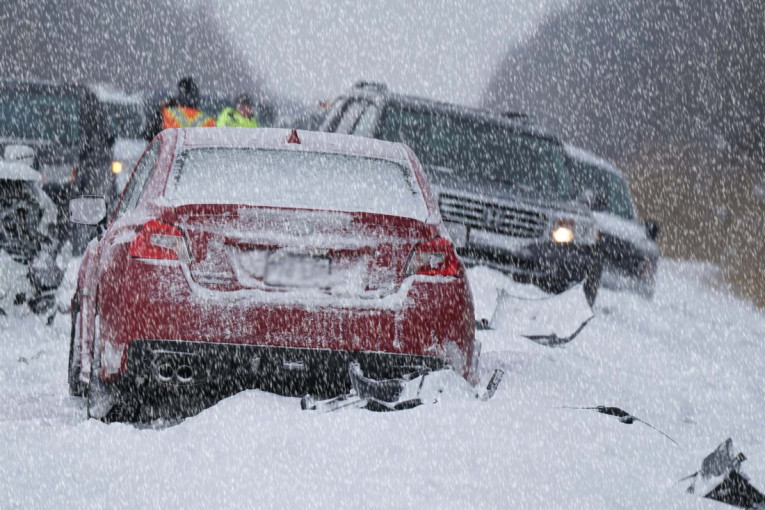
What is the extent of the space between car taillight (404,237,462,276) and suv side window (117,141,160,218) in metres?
1.42

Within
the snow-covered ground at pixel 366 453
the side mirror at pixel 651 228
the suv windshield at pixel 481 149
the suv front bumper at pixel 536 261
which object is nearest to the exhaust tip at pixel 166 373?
the snow-covered ground at pixel 366 453

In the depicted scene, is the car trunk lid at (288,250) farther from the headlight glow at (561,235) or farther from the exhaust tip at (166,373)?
the headlight glow at (561,235)

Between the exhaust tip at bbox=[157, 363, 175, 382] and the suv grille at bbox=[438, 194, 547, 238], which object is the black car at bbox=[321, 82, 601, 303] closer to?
the suv grille at bbox=[438, 194, 547, 238]

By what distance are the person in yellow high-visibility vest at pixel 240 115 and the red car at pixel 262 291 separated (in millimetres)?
8551

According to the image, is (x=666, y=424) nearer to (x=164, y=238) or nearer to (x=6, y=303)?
(x=164, y=238)

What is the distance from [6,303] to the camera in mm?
7828

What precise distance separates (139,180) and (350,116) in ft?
16.6

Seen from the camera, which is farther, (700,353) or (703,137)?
(703,137)

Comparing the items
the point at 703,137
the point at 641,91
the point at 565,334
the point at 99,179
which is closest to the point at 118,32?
the point at 641,91

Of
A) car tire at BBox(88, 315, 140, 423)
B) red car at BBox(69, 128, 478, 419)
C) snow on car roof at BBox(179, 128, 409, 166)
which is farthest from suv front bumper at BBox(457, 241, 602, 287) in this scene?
car tire at BBox(88, 315, 140, 423)

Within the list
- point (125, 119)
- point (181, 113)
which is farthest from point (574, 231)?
point (125, 119)

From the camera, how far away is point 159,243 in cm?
Result: 494

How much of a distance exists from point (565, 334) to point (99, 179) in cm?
475

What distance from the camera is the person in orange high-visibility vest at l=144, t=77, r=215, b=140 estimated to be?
1302 cm
